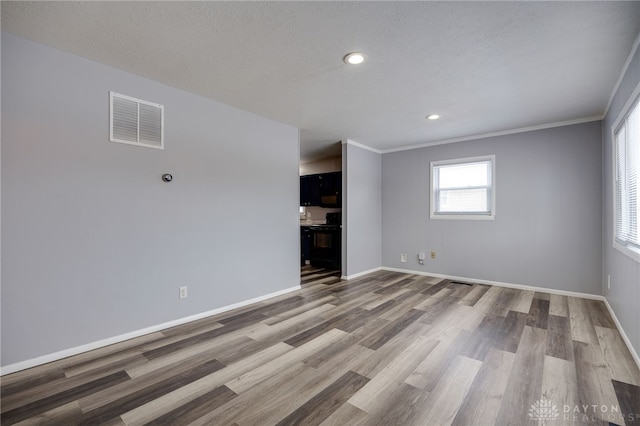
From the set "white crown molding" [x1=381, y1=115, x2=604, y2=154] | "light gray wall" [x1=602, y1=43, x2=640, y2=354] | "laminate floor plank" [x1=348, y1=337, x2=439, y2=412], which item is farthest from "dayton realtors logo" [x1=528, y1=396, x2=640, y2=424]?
"white crown molding" [x1=381, y1=115, x2=604, y2=154]

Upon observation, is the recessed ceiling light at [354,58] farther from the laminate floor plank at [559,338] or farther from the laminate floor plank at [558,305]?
the laminate floor plank at [558,305]

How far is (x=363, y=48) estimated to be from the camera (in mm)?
2213

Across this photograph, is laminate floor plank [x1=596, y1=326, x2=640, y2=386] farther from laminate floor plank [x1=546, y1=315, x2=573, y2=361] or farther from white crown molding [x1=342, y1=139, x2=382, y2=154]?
white crown molding [x1=342, y1=139, x2=382, y2=154]

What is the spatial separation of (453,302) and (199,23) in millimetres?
3953

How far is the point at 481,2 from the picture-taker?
1725 millimetres

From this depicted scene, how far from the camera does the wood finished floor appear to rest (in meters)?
1.65

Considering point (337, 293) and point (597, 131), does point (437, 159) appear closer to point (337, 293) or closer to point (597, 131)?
point (597, 131)

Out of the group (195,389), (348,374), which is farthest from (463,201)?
(195,389)

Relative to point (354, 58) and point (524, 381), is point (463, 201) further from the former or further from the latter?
point (354, 58)

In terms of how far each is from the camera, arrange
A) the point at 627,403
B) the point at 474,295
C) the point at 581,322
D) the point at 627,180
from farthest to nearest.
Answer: the point at 474,295, the point at 581,322, the point at 627,180, the point at 627,403

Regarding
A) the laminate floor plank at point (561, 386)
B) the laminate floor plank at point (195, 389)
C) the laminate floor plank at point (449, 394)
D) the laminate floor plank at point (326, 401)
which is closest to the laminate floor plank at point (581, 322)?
the laminate floor plank at point (561, 386)

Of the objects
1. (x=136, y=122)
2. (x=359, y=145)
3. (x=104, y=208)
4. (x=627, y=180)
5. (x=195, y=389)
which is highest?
(x=359, y=145)

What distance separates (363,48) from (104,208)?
2559 mm

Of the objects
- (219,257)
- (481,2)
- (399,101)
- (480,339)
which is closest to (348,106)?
(399,101)
